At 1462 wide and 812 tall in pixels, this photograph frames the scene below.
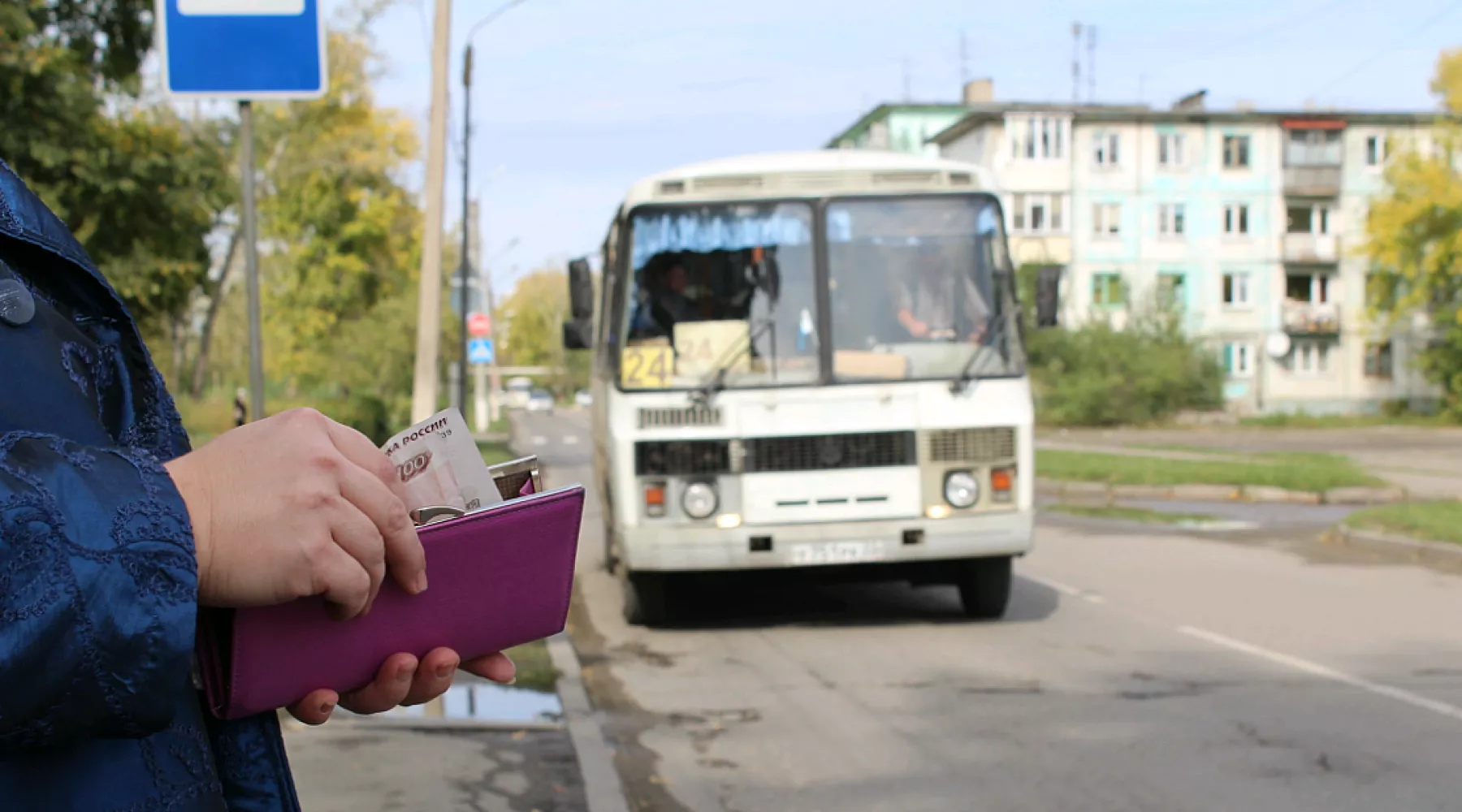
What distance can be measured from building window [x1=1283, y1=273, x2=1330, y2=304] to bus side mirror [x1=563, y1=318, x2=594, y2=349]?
2198 inches

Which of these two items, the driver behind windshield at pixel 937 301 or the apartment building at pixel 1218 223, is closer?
the driver behind windshield at pixel 937 301

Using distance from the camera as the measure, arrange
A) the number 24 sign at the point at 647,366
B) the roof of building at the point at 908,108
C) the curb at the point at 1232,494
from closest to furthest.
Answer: the number 24 sign at the point at 647,366 → the curb at the point at 1232,494 → the roof of building at the point at 908,108

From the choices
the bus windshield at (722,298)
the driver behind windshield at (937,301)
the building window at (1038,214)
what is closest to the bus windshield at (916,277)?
the driver behind windshield at (937,301)

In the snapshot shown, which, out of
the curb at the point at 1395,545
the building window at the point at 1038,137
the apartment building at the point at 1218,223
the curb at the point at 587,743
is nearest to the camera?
the curb at the point at 587,743

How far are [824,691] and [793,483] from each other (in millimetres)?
1909

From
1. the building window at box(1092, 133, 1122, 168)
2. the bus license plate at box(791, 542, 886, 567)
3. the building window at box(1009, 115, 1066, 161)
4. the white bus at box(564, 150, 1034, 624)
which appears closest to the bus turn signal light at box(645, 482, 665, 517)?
the white bus at box(564, 150, 1034, 624)

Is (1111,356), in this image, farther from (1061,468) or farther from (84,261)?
(84,261)

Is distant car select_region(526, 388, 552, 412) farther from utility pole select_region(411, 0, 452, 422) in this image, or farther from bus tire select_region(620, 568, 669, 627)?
bus tire select_region(620, 568, 669, 627)

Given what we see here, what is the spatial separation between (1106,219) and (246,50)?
57.4 metres

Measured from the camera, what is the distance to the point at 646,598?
9.81m

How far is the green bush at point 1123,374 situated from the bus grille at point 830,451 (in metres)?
39.2

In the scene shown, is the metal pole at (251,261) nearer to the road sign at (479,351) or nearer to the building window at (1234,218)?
the road sign at (479,351)

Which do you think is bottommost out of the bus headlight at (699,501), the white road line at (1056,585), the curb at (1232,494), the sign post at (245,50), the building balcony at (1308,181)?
the curb at (1232,494)

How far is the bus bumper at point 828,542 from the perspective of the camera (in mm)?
9031
